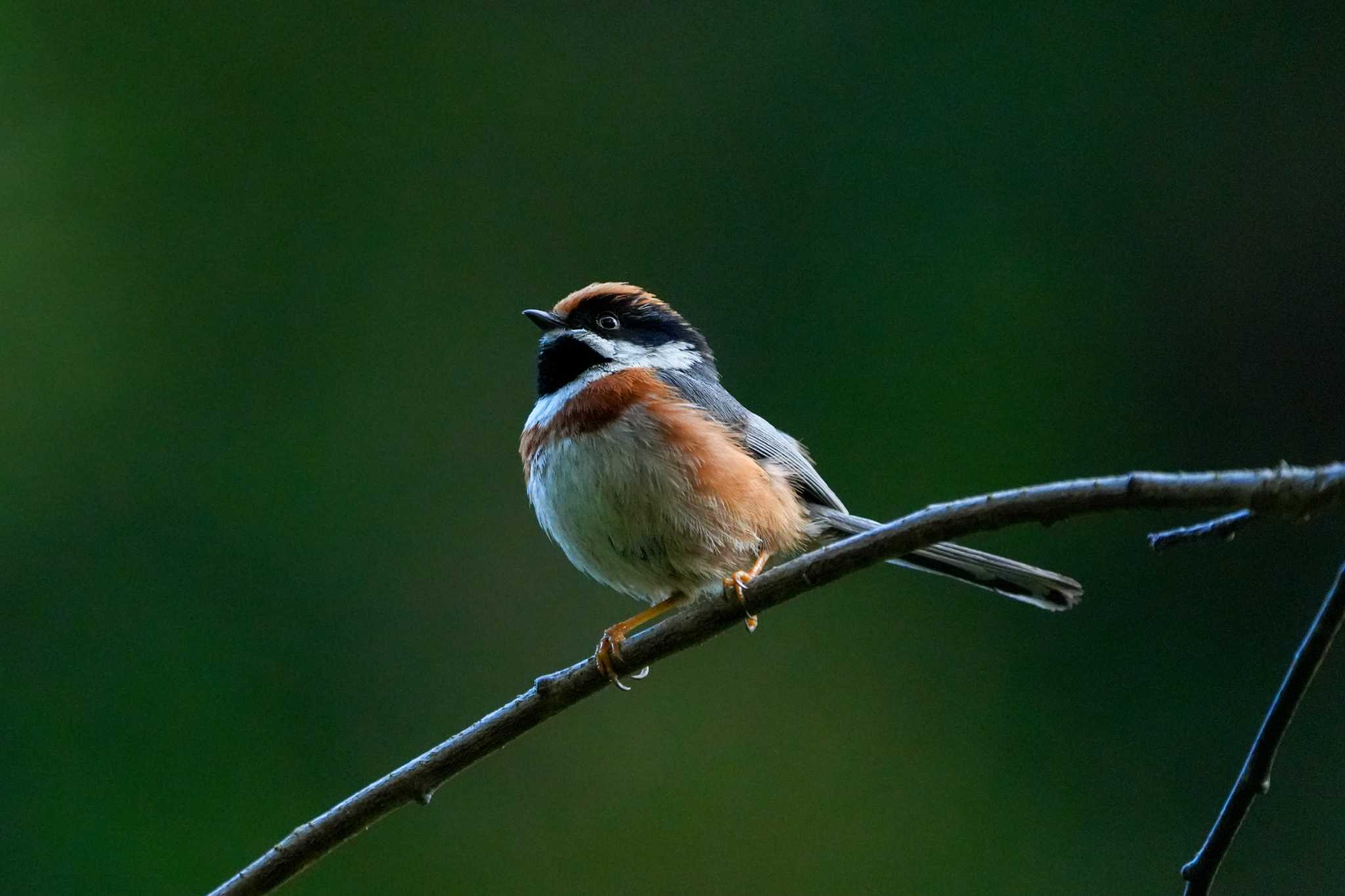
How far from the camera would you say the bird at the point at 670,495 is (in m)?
3.42

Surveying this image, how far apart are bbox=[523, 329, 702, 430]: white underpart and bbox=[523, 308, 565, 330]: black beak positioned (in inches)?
0.8

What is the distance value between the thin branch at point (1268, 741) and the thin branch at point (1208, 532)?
0.17 m

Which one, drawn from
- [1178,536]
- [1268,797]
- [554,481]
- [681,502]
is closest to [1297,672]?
[1178,536]

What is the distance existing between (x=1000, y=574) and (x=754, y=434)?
893mm

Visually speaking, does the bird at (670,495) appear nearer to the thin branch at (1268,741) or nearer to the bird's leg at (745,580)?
the bird's leg at (745,580)

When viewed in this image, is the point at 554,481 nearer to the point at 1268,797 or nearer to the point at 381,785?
the point at 381,785

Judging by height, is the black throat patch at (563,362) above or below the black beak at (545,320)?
below

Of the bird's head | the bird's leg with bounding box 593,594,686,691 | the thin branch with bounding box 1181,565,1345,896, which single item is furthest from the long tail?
the thin branch with bounding box 1181,565,1345,896

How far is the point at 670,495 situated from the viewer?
3430mm

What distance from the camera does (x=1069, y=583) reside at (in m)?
3.21

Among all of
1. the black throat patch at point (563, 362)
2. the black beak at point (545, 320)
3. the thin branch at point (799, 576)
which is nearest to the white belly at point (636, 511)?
the black throat patch at point (563, 362)

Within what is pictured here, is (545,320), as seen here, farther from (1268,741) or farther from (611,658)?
(1268,741)

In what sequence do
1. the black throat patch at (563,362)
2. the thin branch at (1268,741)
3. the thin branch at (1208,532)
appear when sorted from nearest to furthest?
the thin branch at (1268,741)
the thin branch at (1208,532)
the black throat patch at (563,362)

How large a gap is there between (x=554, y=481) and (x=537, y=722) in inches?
43.6
